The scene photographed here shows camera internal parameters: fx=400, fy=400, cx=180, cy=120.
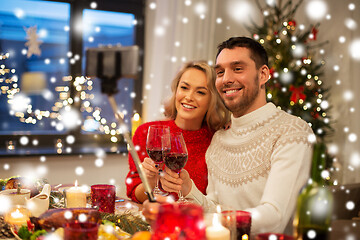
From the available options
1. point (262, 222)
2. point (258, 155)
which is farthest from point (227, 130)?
point (262, 222)

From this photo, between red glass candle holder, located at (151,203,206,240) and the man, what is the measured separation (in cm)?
71

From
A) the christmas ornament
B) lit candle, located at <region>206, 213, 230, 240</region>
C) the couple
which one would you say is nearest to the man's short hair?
the couple

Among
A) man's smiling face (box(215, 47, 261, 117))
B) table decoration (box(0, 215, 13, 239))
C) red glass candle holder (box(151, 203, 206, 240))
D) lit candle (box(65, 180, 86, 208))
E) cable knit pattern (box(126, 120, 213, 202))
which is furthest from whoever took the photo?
cable knit pattern (box(126, 120, 213, 202))

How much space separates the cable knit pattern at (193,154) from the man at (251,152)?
119 mm

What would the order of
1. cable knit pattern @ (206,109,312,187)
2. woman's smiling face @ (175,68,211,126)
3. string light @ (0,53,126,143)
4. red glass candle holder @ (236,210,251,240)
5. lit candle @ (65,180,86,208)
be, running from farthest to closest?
1. string light @ (0,53,126,143)
2. woman's smiling face @ (175,68,211,126)
3. cable knit pattern @ (206,109,312,187)
4. lit candle @ (65,180,86,208)
5. red glass candle holder @ (236,210,251,240)

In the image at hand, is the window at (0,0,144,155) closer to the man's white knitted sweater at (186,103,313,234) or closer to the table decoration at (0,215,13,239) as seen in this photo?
the man's white knitted sweater at (186,103,313,234)

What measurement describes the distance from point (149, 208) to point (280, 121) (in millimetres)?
962

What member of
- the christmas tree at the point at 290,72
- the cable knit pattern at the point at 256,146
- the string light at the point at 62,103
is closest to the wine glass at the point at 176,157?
the cable knit pattern at the point at 256,146

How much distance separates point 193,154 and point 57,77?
6.30 feet

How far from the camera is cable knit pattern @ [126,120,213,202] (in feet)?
6.75

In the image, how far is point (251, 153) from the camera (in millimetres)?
1695

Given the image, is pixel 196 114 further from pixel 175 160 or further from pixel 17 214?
pixel 17 214

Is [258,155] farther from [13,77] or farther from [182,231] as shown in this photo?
[13,77]

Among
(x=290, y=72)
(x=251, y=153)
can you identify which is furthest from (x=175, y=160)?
(x=290, y=72)
